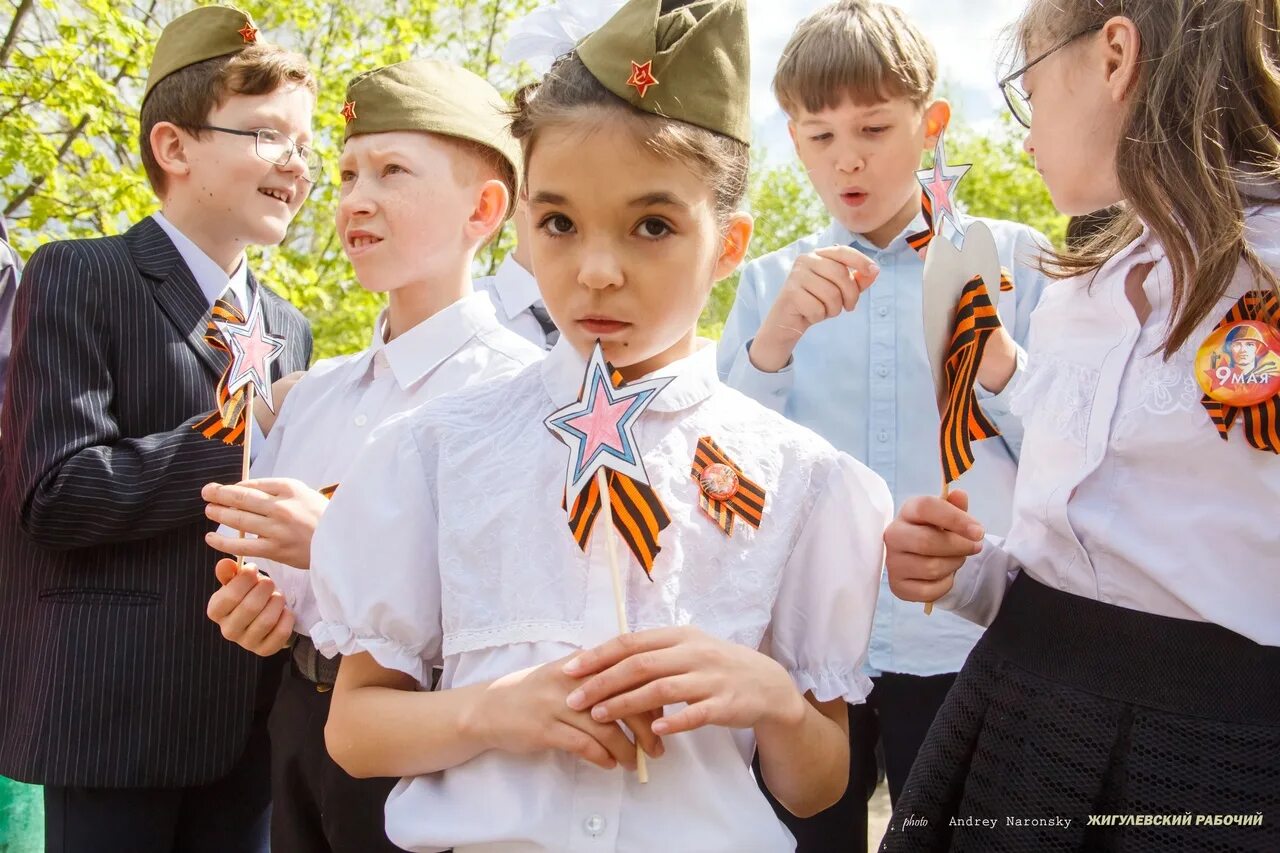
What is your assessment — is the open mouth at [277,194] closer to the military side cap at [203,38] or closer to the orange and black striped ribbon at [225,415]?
the military side cap at [203,38]

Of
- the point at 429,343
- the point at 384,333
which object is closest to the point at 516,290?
the point at 384,333

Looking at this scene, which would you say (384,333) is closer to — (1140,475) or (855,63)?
(855,63)

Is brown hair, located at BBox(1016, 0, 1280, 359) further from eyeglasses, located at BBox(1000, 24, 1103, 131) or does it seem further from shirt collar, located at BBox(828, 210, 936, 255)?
shirt collar, located at BBox(828, 210, 936, 255)

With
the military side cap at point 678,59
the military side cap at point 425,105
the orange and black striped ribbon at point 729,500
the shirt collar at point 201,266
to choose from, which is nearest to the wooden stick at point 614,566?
the orange and black striped ribbon at point 729,500

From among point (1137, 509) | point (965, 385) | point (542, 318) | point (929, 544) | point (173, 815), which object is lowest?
point (173, 815)

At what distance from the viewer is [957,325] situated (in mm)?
1707

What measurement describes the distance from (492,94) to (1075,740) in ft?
6.26

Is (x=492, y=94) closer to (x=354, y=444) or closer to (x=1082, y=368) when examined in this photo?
(x=354, y=444)

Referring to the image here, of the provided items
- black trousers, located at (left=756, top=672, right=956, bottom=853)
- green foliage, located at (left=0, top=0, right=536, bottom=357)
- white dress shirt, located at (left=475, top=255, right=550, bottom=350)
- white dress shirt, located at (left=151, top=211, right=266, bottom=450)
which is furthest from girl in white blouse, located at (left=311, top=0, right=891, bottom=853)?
green foliage, located at (left=0, top=0, right=536, bottom=357)

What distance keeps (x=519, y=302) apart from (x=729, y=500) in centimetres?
208

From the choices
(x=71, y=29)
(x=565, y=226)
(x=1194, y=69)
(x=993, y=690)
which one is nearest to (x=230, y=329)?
(x=565, y=226)

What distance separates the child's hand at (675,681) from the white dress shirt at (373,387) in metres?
1.00

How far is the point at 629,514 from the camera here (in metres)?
1.54

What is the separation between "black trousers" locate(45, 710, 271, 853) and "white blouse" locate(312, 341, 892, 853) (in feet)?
3.49
